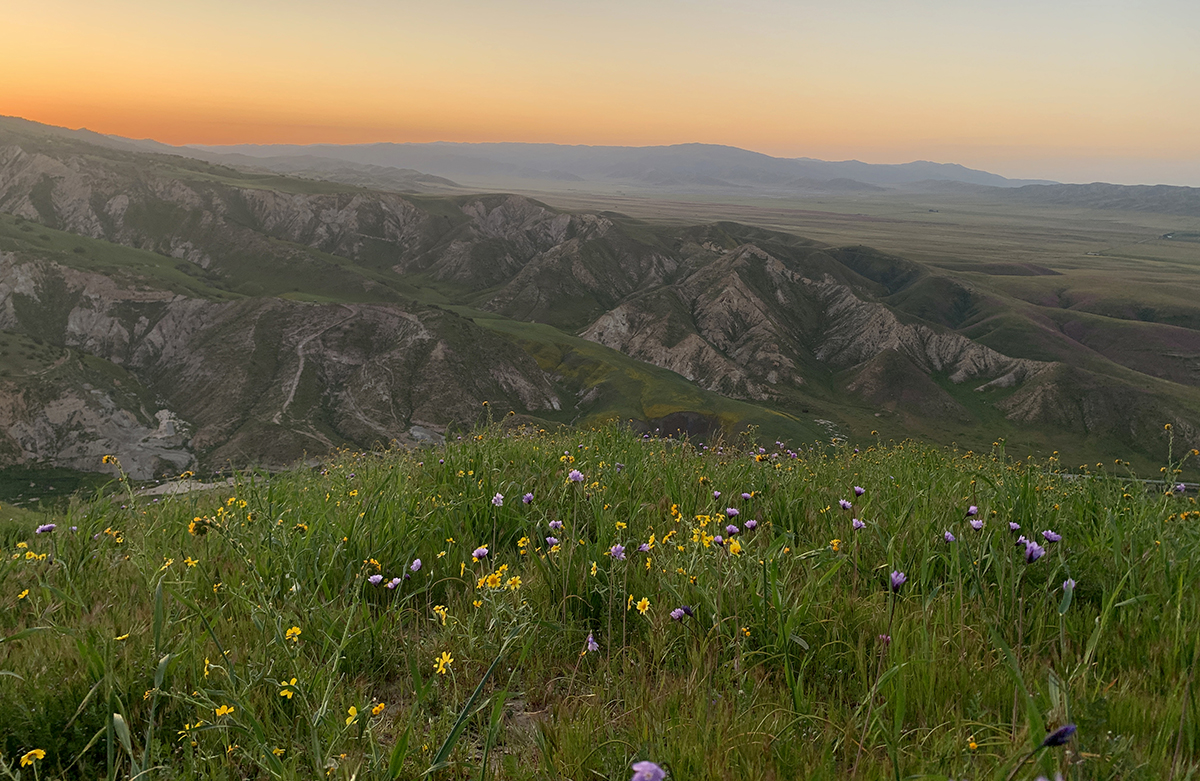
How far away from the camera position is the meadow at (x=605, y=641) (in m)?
2.46

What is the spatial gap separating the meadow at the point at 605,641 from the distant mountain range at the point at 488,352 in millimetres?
85313

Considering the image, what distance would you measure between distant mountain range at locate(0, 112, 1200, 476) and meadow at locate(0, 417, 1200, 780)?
85313mm

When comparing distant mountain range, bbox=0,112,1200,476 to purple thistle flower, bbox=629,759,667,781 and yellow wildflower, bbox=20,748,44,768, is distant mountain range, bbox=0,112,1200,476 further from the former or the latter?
purple thistle flower, bbox=629,759,667,781

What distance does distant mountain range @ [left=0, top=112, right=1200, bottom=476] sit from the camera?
110 m

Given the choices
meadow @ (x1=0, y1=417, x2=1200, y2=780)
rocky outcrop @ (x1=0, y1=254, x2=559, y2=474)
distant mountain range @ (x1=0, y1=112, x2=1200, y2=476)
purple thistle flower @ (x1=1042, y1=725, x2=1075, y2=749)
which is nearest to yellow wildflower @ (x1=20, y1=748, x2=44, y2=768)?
meadow @ (x1=0, y1=417, x2=1200, y2=780)

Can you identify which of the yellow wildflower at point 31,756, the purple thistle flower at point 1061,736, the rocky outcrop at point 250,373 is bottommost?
the rocky outcrop at point 250,373

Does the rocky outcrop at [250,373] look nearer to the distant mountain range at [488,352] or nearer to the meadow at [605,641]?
the distant mountain range at [488,352]

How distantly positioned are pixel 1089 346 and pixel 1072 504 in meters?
196

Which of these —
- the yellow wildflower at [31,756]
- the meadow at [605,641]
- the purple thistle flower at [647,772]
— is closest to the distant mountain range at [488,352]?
the meadow at [605,641]

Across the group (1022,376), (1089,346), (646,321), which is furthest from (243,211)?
(1089,346)

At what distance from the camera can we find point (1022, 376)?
13262cm

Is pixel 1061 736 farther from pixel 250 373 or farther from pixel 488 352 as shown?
pixel 250 373

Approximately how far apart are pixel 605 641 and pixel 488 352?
127 meters

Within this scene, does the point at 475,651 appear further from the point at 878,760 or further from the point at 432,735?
the point at 878,760
